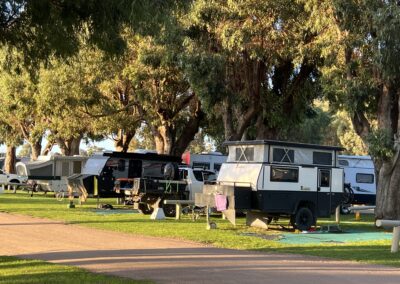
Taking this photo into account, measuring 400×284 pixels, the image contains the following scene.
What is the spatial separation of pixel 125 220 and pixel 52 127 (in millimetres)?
20556

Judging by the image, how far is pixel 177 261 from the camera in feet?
36.0

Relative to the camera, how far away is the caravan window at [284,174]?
707 inches

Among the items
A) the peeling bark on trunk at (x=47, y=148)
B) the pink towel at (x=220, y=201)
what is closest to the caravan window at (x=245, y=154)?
the pink towel at (x=220, y=201)

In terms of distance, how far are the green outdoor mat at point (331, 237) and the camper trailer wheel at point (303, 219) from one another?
0.45 metres

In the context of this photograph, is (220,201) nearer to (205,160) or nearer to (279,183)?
(279,183)

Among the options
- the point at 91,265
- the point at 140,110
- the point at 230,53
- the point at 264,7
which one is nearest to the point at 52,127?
the point at 140,110

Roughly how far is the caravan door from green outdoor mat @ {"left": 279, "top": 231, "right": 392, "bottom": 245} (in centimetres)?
101

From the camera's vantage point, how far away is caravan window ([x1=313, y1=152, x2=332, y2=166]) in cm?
1903

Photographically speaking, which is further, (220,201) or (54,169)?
(54,169)

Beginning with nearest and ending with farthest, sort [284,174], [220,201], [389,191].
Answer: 1. [220,201]
2. [284,174]
3. [389,191]

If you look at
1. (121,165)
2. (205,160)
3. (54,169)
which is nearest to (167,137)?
(205,160)

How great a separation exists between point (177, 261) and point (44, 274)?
279cm

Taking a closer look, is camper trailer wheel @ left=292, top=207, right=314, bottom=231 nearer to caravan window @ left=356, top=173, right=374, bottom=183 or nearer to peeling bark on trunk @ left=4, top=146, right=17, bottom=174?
caravan window @ left=356, top=173, right=374, bottom=183

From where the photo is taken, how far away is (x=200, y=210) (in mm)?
21609
